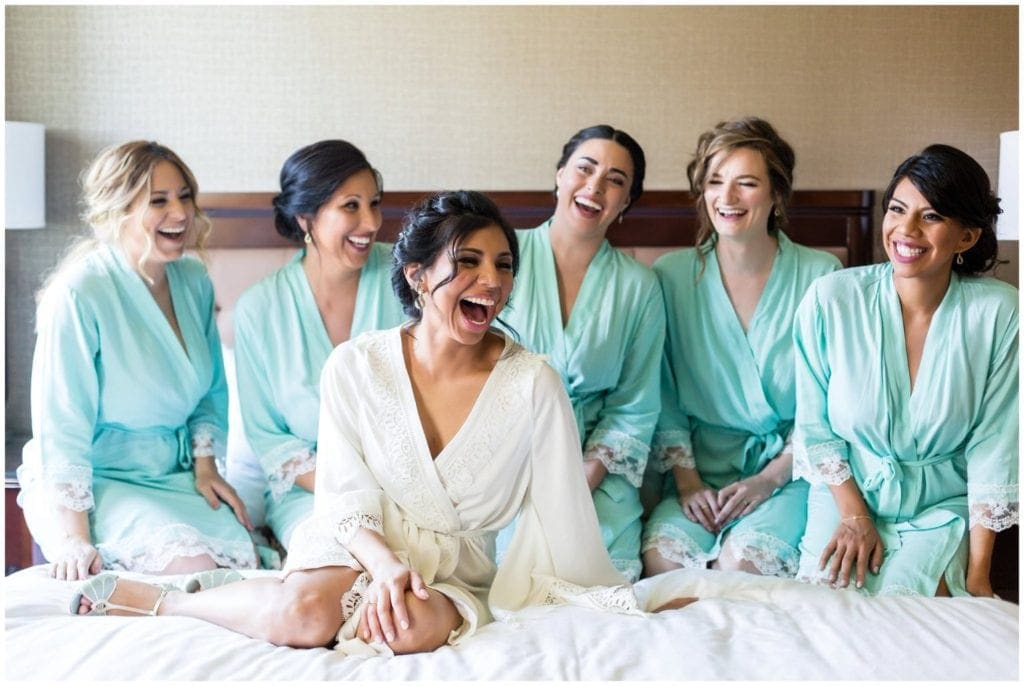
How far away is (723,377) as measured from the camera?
9.24 feet

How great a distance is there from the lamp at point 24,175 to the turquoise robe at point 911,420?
2289 millimetres

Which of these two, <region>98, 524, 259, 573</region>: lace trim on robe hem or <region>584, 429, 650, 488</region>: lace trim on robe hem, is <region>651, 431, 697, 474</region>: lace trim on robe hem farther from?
<region>98, 524, 259, 573</region>: lace trim on robe hem

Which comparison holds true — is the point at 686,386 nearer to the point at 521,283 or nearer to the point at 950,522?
the point at 521,283

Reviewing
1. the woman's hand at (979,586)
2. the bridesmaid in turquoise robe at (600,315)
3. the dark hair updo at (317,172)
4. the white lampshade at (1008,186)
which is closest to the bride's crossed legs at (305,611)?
the bridesmaid in turquoise robe at (600,315)

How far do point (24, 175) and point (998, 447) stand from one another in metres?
2.78

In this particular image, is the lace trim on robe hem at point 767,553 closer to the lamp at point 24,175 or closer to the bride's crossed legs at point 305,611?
the bride's crossed legs at point 305,611

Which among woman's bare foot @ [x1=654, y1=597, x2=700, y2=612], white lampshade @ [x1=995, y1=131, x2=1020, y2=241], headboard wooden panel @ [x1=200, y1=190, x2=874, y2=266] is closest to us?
woman's bare foot @ [x1=654, y1=597, x2=700, y2=612]

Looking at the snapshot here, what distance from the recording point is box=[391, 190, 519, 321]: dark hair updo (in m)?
2.11

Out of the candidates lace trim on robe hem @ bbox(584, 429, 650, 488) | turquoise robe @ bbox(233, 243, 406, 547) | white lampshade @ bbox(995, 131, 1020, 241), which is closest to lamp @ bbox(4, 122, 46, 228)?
turquoise robe @ bbox(233, 243, 406, 547)

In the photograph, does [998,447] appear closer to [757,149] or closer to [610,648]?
[757,149]

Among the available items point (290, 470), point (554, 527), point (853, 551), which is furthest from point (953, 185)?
point (290, 470)

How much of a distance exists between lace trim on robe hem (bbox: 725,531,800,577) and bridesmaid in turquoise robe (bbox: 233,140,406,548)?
1.01 m

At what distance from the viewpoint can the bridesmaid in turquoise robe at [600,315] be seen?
2717 millimetres

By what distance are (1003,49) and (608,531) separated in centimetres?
207
